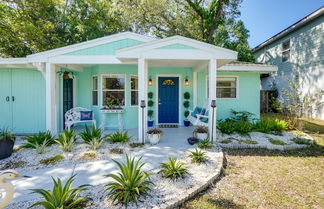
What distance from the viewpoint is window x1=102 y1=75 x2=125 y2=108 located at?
6883mm

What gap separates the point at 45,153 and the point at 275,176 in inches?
202

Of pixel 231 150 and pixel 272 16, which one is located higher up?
pixel 272 16

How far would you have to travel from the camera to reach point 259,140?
17.5 ft

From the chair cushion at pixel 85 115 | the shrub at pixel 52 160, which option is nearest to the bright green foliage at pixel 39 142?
the shrub at pixel 52 160

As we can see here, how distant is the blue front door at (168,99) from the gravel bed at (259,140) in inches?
89.1

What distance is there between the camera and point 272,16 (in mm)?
13750

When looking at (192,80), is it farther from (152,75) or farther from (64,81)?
(64,81)

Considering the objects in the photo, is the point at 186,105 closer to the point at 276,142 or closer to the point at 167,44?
the point at 167,44

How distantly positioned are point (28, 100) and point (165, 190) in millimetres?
6128

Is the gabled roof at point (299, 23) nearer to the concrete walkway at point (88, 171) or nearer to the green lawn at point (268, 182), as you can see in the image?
the green lawn at point (268, 182)

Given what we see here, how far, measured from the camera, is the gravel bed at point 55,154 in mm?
3625

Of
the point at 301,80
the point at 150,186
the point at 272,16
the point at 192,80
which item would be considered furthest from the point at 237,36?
the point at 150,186

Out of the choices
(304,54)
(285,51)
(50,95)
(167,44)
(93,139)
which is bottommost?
(93,139)

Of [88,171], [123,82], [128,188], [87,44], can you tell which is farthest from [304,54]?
[88,171]
